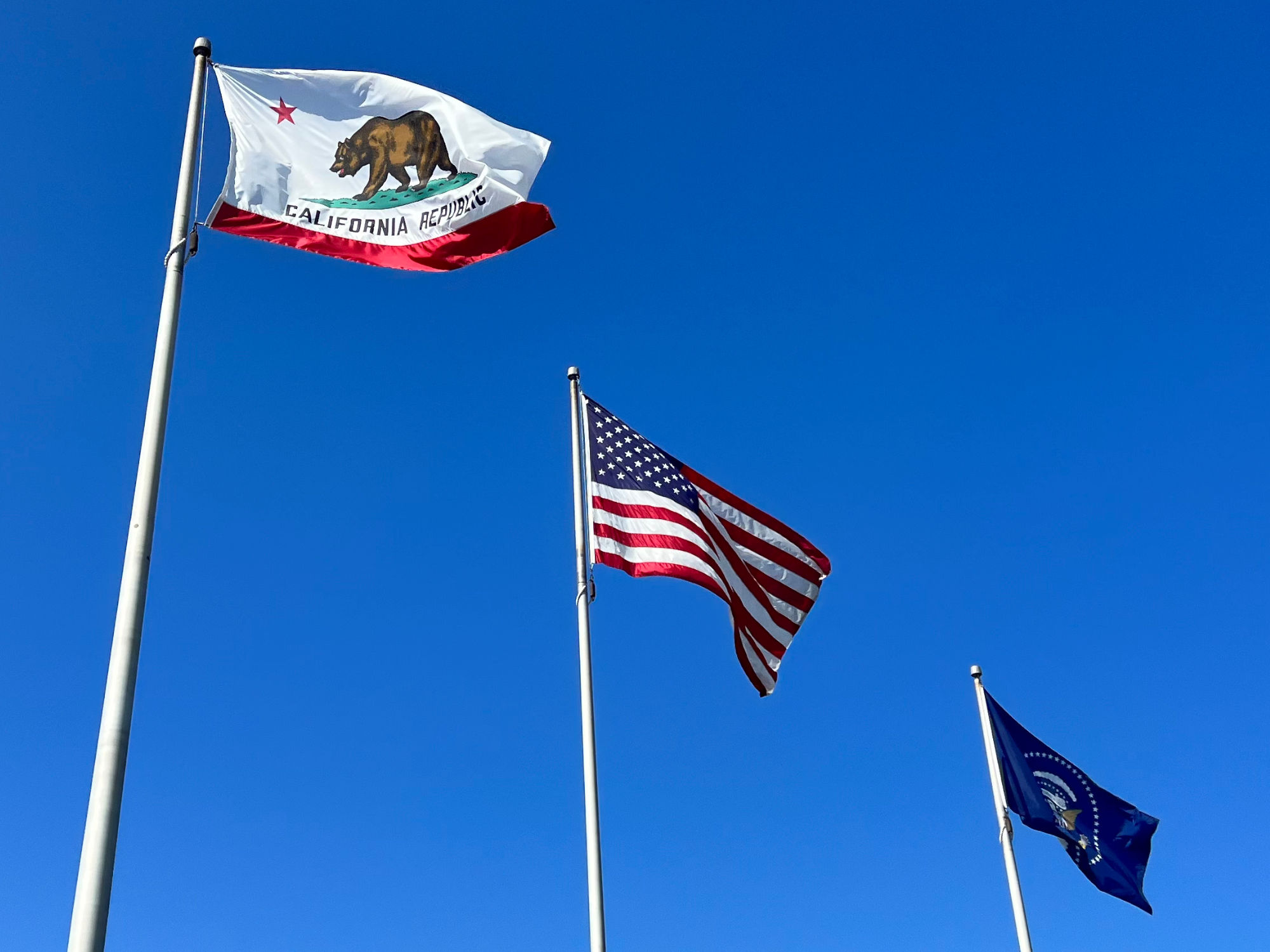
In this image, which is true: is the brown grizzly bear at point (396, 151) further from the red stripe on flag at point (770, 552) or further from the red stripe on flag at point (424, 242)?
the red stripe on flag at point (770, 552)

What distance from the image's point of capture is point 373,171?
48.5ft

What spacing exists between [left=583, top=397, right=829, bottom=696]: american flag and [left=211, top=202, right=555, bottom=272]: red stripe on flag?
4.24 meters

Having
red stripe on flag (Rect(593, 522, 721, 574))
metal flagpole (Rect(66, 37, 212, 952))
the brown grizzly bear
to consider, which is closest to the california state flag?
the brown grizzly bear

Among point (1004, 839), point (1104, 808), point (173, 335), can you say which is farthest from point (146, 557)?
point (1104, 808)

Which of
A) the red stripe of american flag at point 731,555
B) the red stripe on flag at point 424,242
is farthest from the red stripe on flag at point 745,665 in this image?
the red stripe on flag at point 424,242

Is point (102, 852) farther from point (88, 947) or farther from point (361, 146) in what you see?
point (361, 146)

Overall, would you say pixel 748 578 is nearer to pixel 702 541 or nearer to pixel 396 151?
pixel 702 541

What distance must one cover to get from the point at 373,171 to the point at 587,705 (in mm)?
6872

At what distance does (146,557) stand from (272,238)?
4.36m

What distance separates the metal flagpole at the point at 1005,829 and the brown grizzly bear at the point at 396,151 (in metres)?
16.3

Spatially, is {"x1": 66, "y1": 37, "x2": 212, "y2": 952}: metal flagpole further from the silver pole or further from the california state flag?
the silver pole

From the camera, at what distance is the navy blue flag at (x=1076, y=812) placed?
2583 centimetres

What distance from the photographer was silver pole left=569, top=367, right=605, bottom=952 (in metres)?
15.0

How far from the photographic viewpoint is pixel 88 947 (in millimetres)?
8695
